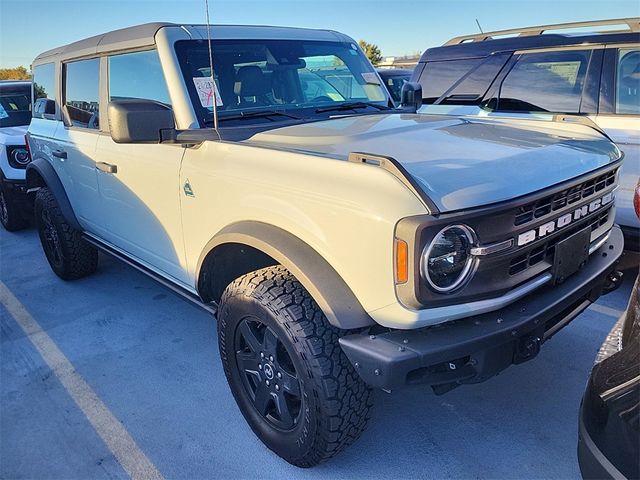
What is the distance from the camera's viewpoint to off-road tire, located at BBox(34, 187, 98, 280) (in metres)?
4.45

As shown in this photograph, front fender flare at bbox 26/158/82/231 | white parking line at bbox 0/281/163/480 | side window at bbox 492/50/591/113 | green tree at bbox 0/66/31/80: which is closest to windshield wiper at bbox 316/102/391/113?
side window at bbox 492/50/591/113

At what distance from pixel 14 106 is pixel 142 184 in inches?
210

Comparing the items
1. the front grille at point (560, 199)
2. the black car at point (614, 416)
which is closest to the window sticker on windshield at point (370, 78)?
the front grille at point (560, 199)

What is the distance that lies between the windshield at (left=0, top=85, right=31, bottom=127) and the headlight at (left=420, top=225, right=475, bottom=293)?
7127 mm

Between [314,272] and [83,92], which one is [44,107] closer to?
[83,92]

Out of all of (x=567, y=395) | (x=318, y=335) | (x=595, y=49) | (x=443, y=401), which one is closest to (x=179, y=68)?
(x=318, y=335)

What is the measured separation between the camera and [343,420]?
2.11 m

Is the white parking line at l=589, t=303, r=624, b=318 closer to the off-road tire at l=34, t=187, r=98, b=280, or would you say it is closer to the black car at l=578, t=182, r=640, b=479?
the black car at l=578, t=182, r=640, b=479

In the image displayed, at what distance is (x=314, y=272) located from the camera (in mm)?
2021

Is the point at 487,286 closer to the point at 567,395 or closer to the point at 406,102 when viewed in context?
the point at 567,395

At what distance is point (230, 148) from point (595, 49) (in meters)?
3.68

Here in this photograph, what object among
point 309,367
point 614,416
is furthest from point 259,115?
point 614,416

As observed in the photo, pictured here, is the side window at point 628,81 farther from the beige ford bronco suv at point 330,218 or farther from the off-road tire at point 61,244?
the off-road tire at point 61,244

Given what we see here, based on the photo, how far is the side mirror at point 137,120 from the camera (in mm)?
2531
